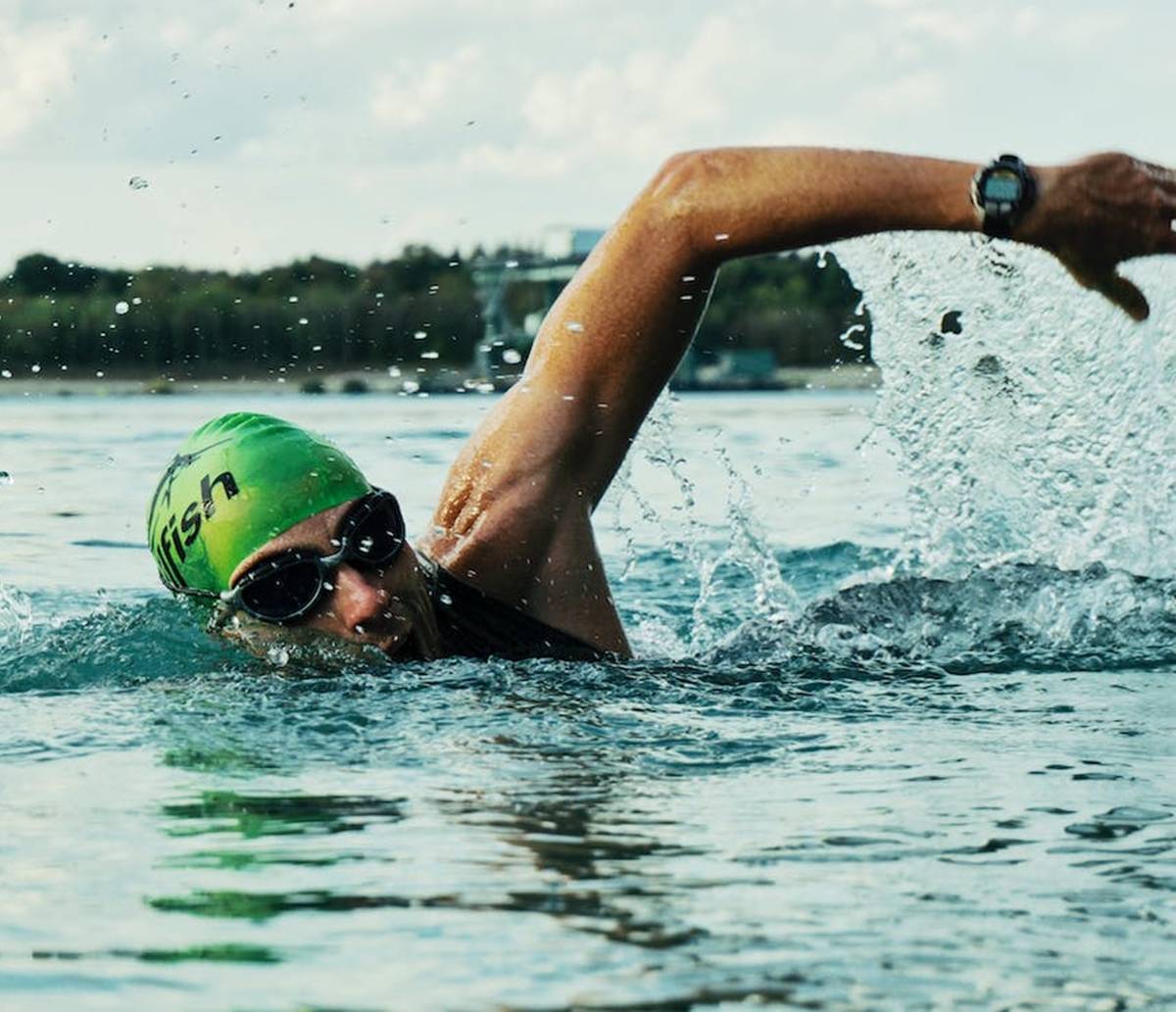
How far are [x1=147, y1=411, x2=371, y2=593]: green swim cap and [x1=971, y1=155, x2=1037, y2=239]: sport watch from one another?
1562 mm

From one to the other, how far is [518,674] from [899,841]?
4.86ft

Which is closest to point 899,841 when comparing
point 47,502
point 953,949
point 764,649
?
point 953,949

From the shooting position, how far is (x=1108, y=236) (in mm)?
3535

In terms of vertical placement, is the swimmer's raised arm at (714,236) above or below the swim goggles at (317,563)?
above

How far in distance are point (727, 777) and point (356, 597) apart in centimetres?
106

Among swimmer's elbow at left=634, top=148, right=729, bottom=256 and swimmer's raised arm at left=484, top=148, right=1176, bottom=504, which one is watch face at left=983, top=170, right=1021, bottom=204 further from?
swimmer's elbow at left=634, top=148, right=729, bottom=256

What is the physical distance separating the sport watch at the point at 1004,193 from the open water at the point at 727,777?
954mm

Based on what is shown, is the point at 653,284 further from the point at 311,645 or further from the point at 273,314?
the point at 273,314

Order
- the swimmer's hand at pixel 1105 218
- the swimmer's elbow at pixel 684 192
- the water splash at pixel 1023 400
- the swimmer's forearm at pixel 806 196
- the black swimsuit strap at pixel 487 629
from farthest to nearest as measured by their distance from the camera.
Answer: the water splash at pixel 1023 400, the black swimsuit strap at pixel 487 629, the swimmer's elbow at pixel 684 192, the swimmer's forearm at pixel 806 196, the swimmer's hand at pixel 1105 218

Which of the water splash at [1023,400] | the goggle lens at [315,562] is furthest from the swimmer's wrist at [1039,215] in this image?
the water splash at [1023,400]

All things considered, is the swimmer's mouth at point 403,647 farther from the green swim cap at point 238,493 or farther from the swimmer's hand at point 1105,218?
the swimmer's hand at point 1105,218

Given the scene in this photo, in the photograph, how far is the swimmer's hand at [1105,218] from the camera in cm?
351

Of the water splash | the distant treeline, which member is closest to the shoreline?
the distant treeline

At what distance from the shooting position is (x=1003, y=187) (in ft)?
11.6
